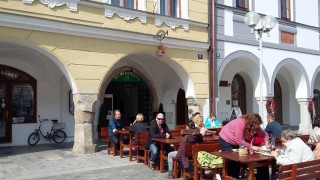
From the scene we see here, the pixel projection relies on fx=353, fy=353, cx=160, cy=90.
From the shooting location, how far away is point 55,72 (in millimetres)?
12070

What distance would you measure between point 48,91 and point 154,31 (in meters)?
4.31

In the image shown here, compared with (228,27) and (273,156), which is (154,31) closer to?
(228,27)

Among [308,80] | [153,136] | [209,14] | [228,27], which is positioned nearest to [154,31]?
Result: [209,14]

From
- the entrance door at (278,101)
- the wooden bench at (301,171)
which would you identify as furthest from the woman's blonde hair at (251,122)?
the entrance door at (278,101)

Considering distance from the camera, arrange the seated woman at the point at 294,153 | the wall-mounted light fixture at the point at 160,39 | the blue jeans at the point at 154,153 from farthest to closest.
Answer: the wall-mounted light fixture at the point at 160,39 → the blue jeans at the point at 154,153 → the seated woman at the point at 294,153

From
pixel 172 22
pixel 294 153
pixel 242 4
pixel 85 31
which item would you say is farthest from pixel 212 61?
pixel 294 153

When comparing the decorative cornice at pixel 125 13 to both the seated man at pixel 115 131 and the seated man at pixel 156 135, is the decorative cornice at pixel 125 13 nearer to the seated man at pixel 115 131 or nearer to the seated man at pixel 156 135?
the seated man at pixel 115 131

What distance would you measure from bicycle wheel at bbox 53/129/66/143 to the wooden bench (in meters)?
9.16

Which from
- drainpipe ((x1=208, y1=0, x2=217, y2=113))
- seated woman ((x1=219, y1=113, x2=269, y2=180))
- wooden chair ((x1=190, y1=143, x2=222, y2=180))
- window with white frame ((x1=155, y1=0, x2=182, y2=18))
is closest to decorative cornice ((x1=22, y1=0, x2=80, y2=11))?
window with white frame ((x1=155, y1=0, x2=182, y2=18))

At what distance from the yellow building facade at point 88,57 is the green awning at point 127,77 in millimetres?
42

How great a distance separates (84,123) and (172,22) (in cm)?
428

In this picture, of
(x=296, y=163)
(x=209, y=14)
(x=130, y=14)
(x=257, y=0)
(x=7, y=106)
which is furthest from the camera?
(x=257, y=0)

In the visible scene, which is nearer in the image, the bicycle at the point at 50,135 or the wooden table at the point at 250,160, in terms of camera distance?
the wooden table at the point at 250,160

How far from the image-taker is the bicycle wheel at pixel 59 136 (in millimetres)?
12123
